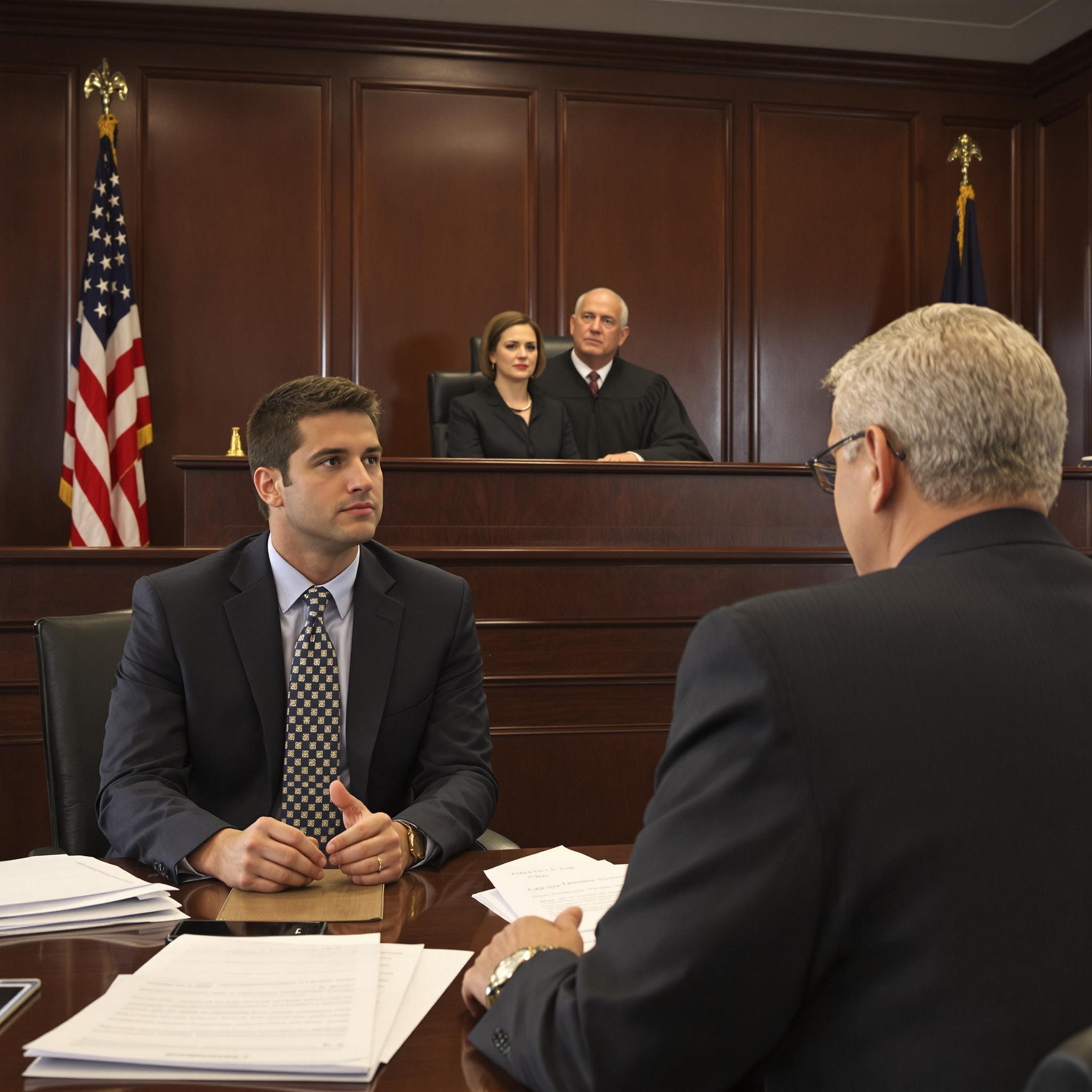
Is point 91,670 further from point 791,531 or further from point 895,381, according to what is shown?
point 791,531

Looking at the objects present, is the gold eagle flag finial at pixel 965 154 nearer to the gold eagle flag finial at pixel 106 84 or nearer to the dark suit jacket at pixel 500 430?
the dark suit jacket at pixel 500 430

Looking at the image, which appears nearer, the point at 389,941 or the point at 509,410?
the point at 389,941

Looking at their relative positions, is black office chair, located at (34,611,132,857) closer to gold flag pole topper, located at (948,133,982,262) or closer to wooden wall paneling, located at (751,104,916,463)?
wooden wall paneling, located at (751,104,916,463)

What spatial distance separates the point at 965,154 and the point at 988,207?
737mm

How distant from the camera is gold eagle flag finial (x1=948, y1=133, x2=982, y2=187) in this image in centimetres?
639

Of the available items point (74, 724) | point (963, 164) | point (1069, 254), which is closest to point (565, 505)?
point (74, 724)

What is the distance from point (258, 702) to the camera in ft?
6.25

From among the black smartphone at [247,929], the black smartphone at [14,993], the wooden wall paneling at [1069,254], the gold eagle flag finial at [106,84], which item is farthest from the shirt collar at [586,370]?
the black smartphone at [14,993]

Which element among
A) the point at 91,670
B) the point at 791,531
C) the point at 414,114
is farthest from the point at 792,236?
the point at 91,670

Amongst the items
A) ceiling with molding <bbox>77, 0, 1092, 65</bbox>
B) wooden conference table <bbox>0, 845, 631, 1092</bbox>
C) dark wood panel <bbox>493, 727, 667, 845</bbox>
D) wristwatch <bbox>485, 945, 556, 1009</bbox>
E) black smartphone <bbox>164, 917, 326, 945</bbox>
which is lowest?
dark wood panel <bbox>493, 727, 667, 845</bbox>

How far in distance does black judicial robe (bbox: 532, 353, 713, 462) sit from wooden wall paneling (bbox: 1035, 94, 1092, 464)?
2.60m

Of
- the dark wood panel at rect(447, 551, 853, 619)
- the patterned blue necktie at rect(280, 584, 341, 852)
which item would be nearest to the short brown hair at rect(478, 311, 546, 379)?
the dark wood panel at rect(447, 551, 853, 619)

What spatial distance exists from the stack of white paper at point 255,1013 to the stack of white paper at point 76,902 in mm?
168

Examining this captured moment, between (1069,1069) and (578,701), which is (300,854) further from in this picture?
(578,701)
